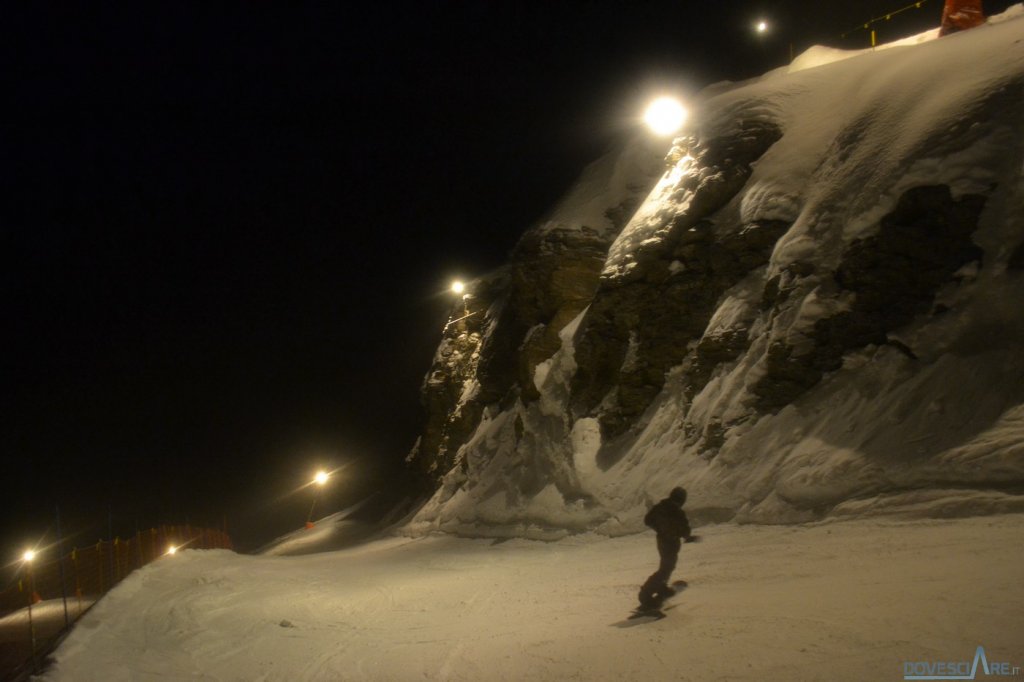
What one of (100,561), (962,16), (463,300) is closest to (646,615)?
(100,561)

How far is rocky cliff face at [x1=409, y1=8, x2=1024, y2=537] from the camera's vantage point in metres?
9.24

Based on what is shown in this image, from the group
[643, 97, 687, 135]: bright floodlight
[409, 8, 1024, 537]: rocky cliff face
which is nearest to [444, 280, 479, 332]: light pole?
[409, 8, 1024, 537]: rocky cliff face

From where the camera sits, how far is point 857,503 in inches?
340

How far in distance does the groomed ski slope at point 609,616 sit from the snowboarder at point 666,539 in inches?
9.9

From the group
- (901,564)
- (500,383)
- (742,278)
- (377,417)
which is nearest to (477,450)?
(500,383)

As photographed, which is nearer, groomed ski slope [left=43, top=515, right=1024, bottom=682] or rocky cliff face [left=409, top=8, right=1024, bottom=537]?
groomed ski slope [left=43, top=515, right=1024, bottom=682]

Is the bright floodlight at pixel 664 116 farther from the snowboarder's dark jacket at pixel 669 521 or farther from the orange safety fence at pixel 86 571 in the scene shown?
the orange safety fence at pixel 86 571

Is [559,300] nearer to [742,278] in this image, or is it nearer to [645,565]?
[742,278]

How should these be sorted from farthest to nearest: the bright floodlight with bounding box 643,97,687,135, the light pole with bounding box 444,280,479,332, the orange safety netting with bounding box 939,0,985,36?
the light pole with bounding box 444,280,479,332, the bright floodlight with bounding box 643,97,687,135, the orange safety netting with bounding box 939,0,985,36

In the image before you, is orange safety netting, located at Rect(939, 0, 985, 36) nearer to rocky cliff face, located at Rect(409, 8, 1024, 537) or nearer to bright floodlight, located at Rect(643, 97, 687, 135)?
rocky cliff face, located at Rect(409, 8, 1024, 537)

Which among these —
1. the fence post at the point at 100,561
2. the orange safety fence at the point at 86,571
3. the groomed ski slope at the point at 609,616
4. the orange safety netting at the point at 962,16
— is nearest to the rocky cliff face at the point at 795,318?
the groomed ski slope at the point at 609,616

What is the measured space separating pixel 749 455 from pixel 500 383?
13035 mm

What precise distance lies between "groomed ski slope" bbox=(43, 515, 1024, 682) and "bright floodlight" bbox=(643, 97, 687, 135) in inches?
556

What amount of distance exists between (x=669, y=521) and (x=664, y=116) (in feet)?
57.2
